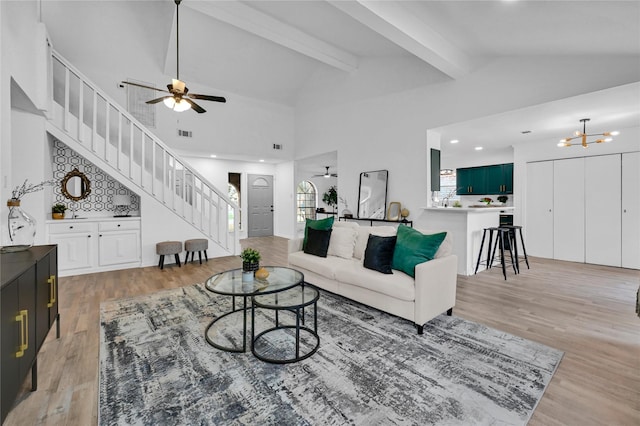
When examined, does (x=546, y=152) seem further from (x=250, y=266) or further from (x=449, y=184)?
(x=250, y=266)

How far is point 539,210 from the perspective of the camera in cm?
614

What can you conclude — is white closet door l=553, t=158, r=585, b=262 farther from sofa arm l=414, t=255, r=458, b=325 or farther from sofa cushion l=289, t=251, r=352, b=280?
sofa cushion l=289, t=251, r=352, b=280

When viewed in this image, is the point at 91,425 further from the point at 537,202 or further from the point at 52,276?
the point at 537,202

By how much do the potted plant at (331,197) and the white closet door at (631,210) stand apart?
7.19 m

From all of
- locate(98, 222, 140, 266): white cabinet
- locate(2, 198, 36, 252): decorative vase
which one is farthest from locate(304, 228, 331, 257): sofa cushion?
locate(98, 222, 140, 266): white cabinet

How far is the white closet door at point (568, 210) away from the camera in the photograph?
18.3ft

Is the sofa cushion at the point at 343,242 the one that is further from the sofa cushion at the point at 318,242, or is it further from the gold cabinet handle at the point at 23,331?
the gold cabinet handle at the point at 23,331

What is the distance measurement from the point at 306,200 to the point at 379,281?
8.01 m

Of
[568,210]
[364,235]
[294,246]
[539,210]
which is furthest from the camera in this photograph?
[539,210]

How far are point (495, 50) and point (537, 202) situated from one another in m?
3.72

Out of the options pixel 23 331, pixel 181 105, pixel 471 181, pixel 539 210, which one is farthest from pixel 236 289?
pixel 471 181

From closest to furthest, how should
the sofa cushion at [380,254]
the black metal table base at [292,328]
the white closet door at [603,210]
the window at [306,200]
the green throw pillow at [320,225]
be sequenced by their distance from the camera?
1. the black metal table base at [292,328]
2. the sofa cushion at [380,254]
3. the green throw pillow at [320,225]
4. the white closet door at [603,210]
5. the window at [306,200]

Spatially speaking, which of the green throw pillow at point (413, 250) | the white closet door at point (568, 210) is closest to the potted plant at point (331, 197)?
the white closet door at point (568, 210)

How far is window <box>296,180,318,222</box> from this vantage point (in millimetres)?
10445
